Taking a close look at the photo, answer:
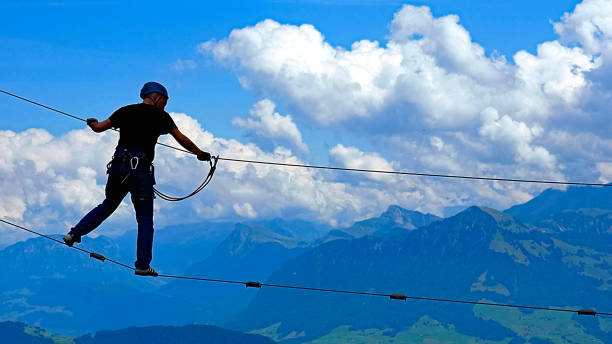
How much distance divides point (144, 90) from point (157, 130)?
830 millimetres

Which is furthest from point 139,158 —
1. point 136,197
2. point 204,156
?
point 204,156

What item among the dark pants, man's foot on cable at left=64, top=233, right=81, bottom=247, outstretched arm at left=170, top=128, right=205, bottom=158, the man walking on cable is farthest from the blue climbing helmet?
man's foot on cable at left=64, top=233, right=81, bottom=247

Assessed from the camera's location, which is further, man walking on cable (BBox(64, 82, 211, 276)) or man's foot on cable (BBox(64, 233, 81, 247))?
man's foot on cable (BBox(64, 233, 81, 247))

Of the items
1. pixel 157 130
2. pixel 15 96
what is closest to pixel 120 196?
pixel 157 130

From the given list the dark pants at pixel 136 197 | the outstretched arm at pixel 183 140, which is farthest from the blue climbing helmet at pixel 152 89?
the dark pants at pixel 136 197

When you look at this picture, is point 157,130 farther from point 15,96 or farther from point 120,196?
point 15,96

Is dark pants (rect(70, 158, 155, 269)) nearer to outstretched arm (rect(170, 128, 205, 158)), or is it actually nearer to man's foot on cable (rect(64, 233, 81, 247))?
man's foot on cable (rect(64, 233, 81, 247))

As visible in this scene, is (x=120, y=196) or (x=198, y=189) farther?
(x=198, y=189)

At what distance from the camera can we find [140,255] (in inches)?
510

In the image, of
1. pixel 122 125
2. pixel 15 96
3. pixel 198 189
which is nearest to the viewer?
pixel 122 125

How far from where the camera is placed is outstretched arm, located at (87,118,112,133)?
12703 millimetres

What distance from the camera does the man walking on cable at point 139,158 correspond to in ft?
41.8

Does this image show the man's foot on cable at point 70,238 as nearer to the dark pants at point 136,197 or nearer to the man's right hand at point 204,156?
the dark pants at point 136,197

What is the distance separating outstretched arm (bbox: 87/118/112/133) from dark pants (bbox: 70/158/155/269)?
2.12ft
